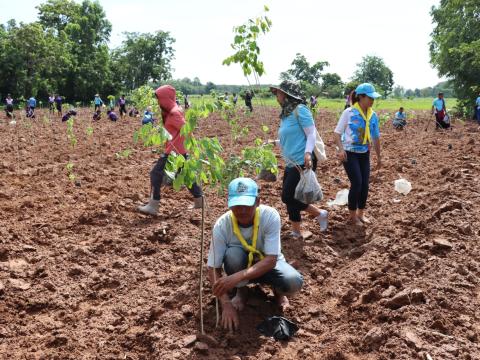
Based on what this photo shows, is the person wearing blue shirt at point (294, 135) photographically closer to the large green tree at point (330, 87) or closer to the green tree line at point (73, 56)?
the large green tree at point (330, 87)

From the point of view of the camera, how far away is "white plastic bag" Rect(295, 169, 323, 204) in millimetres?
4191

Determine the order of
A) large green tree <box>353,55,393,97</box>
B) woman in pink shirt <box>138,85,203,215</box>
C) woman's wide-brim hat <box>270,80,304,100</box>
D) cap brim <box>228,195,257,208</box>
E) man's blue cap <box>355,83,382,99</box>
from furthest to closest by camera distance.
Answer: large green tree <box>353,55,393,97</box>
woman in pink shirt <box>138,85,203,215</box>
man's blue cap <box>355,83,382,99</box>
woman's wide-brim hat <box>270,80,304,100</box>
cap brim <box>228,195,257,208</box>

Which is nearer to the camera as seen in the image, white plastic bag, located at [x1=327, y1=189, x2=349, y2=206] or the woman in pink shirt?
the woman in pink shirt

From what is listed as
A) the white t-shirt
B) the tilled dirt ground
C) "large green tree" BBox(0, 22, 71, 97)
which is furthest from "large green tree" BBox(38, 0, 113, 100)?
the white t-shirt

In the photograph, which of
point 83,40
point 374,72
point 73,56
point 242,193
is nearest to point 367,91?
point 242,193

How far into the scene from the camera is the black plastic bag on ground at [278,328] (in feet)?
9.54

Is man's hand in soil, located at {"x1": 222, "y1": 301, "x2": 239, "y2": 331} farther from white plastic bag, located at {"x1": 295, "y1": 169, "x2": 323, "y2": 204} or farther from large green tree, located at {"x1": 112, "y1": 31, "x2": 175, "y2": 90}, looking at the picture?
large green tree, located at {"x1": 112, "y1": 31, "x2": 175, "y2": 90}

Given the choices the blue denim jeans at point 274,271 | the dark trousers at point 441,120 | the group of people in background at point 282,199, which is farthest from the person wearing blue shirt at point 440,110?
the blue denim jeans at point 274,271

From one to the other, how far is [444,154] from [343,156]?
16.6 ft

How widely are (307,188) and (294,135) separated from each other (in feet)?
1.62

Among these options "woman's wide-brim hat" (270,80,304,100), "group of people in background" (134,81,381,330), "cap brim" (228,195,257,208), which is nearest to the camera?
"cap brim" (228,195,257,208)

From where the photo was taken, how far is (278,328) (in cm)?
294

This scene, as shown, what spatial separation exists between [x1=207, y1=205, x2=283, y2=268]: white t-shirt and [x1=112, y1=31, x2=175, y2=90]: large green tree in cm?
4885

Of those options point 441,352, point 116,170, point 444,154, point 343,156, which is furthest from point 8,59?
point 441,352
